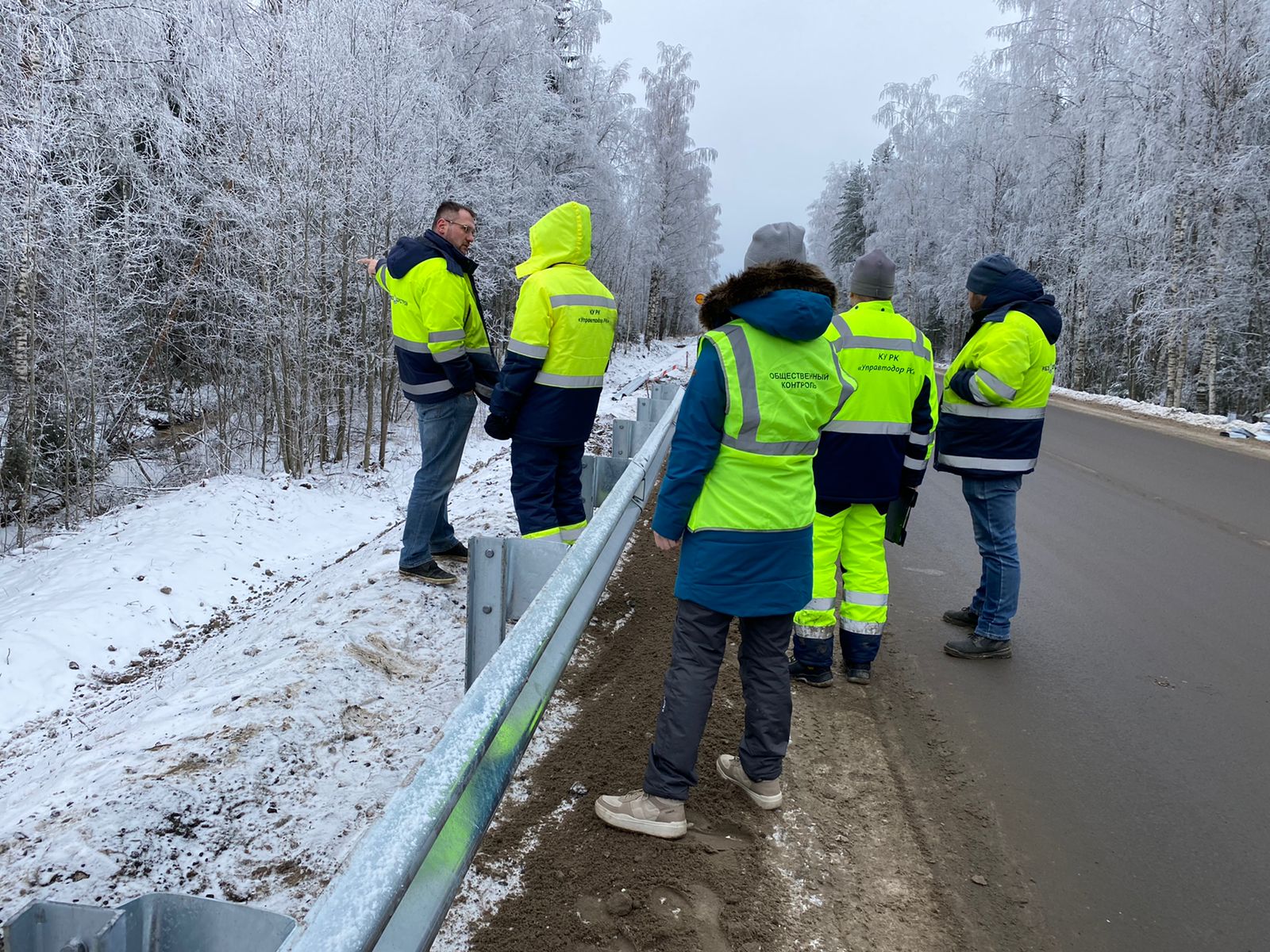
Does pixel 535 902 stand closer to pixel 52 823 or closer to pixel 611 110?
pixel 52 823

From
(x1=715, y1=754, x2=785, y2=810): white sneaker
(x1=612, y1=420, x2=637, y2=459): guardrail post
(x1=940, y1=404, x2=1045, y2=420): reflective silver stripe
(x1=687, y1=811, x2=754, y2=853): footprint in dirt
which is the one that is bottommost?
(x1=687, y1=811, x2=754, y2=853): footprint in dirt

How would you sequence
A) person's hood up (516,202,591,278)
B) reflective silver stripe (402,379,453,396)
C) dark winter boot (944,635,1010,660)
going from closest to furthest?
person's hood up (516,202,591,278) < dark winter boot (944,635,1010,660) < reflective silver stripe (402,379,453,396)

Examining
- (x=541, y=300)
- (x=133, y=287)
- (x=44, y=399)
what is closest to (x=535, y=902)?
(x=541, y=300)

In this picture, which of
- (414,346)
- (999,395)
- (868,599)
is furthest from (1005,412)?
(414,346)

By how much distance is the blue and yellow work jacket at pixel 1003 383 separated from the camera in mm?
4480

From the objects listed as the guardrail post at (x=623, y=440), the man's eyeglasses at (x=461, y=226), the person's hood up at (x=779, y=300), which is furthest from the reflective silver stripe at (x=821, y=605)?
the man's eyeglasses at (x=461, y=226)

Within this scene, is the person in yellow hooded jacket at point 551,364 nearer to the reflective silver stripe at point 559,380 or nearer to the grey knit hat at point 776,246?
the reflective silver stripe at point 559,380

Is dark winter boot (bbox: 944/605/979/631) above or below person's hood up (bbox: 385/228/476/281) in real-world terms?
below

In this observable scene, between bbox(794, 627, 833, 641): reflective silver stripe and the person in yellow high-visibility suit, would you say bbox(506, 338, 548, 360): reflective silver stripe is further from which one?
bbox(794, 627, 833, 641): reflective silver stripe

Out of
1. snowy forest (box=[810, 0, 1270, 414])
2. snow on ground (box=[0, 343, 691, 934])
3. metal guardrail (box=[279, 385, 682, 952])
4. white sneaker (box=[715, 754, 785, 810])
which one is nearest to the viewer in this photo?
metal guardrail (box=[279, 385, 682, 952])

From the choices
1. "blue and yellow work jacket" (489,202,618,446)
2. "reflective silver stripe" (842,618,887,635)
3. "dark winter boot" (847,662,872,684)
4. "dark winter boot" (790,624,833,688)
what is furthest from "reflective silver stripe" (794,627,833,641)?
"blue and yellow work jacket" (489,202,618,446)

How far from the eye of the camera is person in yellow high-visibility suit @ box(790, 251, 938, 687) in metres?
4.06

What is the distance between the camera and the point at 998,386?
450 cm

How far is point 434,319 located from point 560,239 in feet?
3.12
